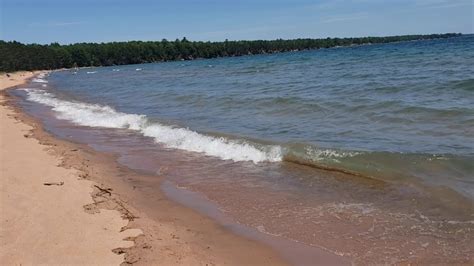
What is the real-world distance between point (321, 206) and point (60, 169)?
508cm

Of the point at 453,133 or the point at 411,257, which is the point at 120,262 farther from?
the point at 453,133

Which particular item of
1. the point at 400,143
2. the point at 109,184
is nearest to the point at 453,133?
the point at 400,143

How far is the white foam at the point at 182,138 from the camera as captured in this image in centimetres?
1065

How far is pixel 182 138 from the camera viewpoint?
13.0 metres

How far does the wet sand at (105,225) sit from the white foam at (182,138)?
2.32m

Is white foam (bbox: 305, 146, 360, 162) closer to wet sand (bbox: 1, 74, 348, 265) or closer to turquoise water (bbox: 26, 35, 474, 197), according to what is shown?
turquoise water (bbox: 26, 35, 474, 197)

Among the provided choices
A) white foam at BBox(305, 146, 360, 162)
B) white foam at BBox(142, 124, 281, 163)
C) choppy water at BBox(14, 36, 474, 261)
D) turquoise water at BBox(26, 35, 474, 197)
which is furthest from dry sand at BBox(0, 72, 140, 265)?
white foam at BBox(305, 146, 360, 162)

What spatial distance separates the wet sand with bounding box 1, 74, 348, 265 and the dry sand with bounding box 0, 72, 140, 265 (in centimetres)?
1

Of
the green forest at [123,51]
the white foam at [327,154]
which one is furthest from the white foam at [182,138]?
the green forest at [123,51]

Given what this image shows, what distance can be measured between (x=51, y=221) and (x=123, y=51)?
128549 millimetres

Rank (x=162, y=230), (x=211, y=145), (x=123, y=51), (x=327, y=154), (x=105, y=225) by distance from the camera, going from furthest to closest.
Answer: (x=123, y=51) → (x=211, y=145) → (x=327, y=154) → (x=162, y=230) → (x=105, y=225)

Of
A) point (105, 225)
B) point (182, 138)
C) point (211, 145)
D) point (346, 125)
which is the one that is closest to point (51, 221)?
point (105, 225)

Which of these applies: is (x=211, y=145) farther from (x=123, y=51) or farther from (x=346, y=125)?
(x=123, y=51)

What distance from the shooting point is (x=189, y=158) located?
11008 mm
